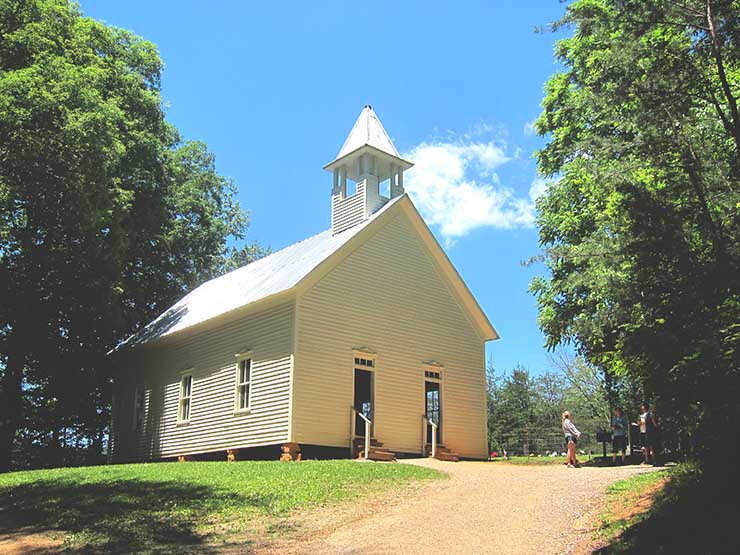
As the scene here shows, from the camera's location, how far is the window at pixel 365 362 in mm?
21656

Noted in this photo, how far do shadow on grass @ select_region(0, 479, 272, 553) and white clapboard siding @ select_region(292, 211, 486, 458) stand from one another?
5671 millimetres

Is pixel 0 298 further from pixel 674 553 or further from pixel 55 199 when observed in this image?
pixel 674 553

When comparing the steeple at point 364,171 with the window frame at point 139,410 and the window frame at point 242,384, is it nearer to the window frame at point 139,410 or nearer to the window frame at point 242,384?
the window frame at point 242,384

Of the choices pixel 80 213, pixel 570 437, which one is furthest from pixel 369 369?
pixel 80 213

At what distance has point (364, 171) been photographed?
2462 centimetres

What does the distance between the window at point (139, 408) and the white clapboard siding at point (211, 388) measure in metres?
0.30

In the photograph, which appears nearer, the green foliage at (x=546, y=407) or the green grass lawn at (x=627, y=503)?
the green grass lawn at (x=627, y=503)

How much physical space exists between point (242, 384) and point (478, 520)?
12.0 m

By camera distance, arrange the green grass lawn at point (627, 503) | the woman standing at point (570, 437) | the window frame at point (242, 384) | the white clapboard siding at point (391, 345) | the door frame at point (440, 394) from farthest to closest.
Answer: the door frame at point (440, 394), the window frame at point (242, 384), the white clapboard siding at point (391, 345), the woman standing at point (570, 437), the green grass lawn at point (627, 503)

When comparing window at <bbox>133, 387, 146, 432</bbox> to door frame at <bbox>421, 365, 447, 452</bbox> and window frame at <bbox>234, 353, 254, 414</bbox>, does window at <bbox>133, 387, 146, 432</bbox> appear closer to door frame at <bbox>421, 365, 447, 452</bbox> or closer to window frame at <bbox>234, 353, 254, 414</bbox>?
window frame at <bbox>234, 353, 254, 414</bbox>

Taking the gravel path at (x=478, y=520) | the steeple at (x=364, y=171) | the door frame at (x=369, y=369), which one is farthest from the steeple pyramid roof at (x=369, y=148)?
the gravel path at (x=478, y=520)

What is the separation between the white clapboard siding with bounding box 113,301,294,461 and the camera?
67.6ft

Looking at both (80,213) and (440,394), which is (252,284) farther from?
(440,394)

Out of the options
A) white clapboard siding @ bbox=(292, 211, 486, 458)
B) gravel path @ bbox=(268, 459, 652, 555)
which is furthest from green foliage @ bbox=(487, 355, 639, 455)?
gravel path @ bbox=(268, 459, 652, 555)
